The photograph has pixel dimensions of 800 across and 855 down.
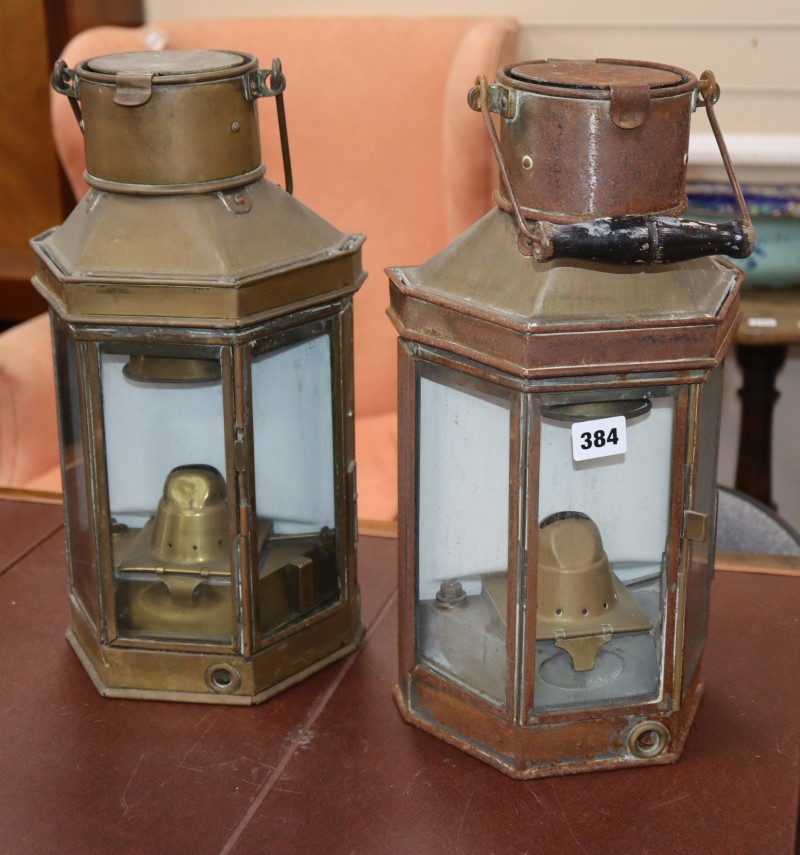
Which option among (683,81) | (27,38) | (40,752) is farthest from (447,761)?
(27,38)

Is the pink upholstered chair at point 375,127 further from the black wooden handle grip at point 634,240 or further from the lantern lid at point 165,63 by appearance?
the black wooden handle grip at point 634,240

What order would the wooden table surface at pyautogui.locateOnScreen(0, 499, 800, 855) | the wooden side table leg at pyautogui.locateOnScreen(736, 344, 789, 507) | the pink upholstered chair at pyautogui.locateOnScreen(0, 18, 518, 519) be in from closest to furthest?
the wooden table surface at pyautogui.locateOnScreen(0, 499, 800, 855) → the pink upholstered chair at pyautogui.locateOnScreen(0, 18, 518, 519) → the wooden side table leg at pyautogui.locateOnScreen(736, 344, 789, 507)

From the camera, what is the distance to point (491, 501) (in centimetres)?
98

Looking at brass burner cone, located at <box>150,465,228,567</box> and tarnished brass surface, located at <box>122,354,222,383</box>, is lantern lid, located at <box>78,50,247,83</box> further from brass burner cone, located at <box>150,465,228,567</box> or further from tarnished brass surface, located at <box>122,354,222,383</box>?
brass burner cone, located at <box>150,465,228,567</box>

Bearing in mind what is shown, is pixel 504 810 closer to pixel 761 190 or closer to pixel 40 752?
pixel 40 752

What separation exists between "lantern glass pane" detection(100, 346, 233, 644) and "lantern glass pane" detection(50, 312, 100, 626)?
0.09 ft

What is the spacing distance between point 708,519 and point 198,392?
45cm

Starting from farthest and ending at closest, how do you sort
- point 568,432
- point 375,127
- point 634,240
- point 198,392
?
point 375,127 < point 198,392 < point 568,432 < point 634,240

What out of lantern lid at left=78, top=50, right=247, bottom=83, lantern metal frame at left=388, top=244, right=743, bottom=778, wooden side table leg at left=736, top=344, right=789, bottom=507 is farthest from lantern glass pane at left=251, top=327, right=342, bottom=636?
wooden side table leg at left=736, top=344, right=789, bottom=507

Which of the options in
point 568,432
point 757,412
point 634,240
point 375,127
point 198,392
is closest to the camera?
point 634,240

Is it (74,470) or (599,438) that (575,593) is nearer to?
(599,438)

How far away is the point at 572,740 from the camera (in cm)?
100

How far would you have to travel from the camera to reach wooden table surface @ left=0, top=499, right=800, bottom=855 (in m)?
0.94

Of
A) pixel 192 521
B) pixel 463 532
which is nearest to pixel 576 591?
pixel 463 532
